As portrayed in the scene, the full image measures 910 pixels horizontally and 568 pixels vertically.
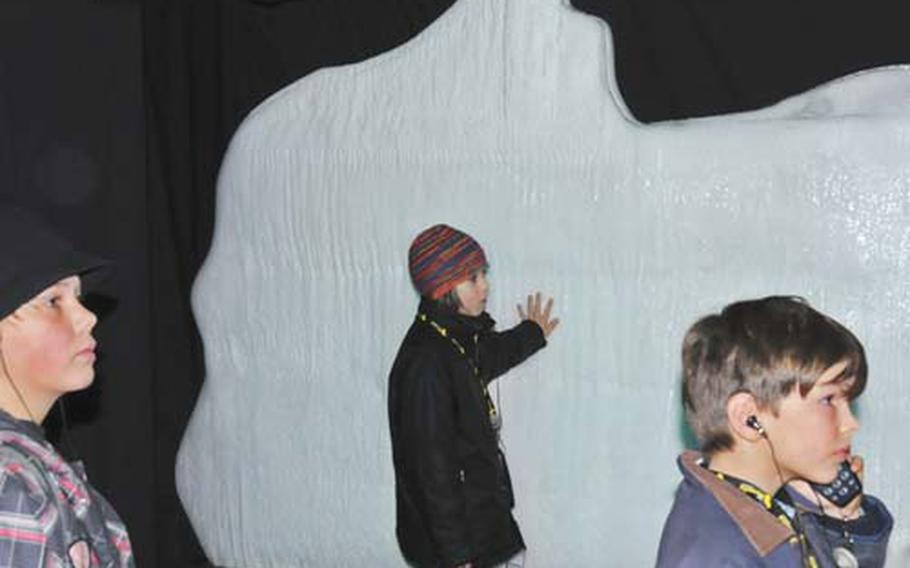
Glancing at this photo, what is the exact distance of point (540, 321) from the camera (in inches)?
A: 140

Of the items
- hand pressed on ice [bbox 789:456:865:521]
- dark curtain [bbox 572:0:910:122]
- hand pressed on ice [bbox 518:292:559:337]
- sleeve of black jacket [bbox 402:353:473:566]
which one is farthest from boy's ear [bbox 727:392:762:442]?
hand pressed on ice [bbox 518:292:559:337]

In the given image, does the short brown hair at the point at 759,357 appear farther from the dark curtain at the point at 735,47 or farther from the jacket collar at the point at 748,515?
the dark curtain at the point at 735,47

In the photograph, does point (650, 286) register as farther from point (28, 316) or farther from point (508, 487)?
point (28, 316)

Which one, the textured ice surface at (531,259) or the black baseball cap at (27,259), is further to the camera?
the textured ice surface at (531,259)

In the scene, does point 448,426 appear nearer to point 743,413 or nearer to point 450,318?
point 450,318

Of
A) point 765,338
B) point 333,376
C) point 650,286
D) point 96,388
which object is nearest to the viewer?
point 765,338

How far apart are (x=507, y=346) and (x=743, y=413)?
1804 mm

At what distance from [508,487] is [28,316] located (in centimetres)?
145

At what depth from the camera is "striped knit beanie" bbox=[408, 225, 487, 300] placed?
3.12 metres

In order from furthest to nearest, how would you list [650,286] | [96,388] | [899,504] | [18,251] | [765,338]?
[96,388] → [650,286] → [899,504] → [18,251] → [765,338]

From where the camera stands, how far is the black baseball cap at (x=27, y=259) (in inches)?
78.5

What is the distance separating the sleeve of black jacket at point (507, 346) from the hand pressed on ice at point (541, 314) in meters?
0.02

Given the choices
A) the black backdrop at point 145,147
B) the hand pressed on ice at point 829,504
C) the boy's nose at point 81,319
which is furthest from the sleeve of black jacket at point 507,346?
the hand pressed on ice at point 829,504

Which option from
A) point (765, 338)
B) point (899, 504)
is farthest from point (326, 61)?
point (765, 338)
